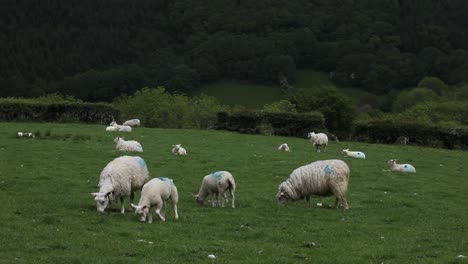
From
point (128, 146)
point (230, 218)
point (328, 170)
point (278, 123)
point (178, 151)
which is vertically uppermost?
point (278, 123)

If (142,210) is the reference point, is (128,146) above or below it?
above

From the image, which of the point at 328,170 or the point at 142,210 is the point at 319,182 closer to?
the point at 328,170

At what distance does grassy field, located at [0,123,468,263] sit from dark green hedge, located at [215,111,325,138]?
68.9 feet

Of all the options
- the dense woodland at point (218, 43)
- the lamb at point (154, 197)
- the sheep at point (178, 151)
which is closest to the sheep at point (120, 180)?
the lamb at point (154, 197)

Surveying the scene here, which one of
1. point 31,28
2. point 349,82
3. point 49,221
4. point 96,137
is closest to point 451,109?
point 349,82

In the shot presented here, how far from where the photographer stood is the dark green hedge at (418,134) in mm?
53094

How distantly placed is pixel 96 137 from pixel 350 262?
28.2 metres

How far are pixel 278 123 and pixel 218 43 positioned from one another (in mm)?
123807

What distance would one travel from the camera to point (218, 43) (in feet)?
580

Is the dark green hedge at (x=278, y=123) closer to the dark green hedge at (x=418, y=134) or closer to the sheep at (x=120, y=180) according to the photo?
the dark green hedge at (x=418, y=134)

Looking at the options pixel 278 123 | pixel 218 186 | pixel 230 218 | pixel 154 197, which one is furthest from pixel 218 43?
pixel 154 197

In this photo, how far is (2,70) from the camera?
508ft

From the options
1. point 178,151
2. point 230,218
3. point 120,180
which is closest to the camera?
point 230,218

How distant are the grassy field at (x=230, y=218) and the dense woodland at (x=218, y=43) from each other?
399 ft
